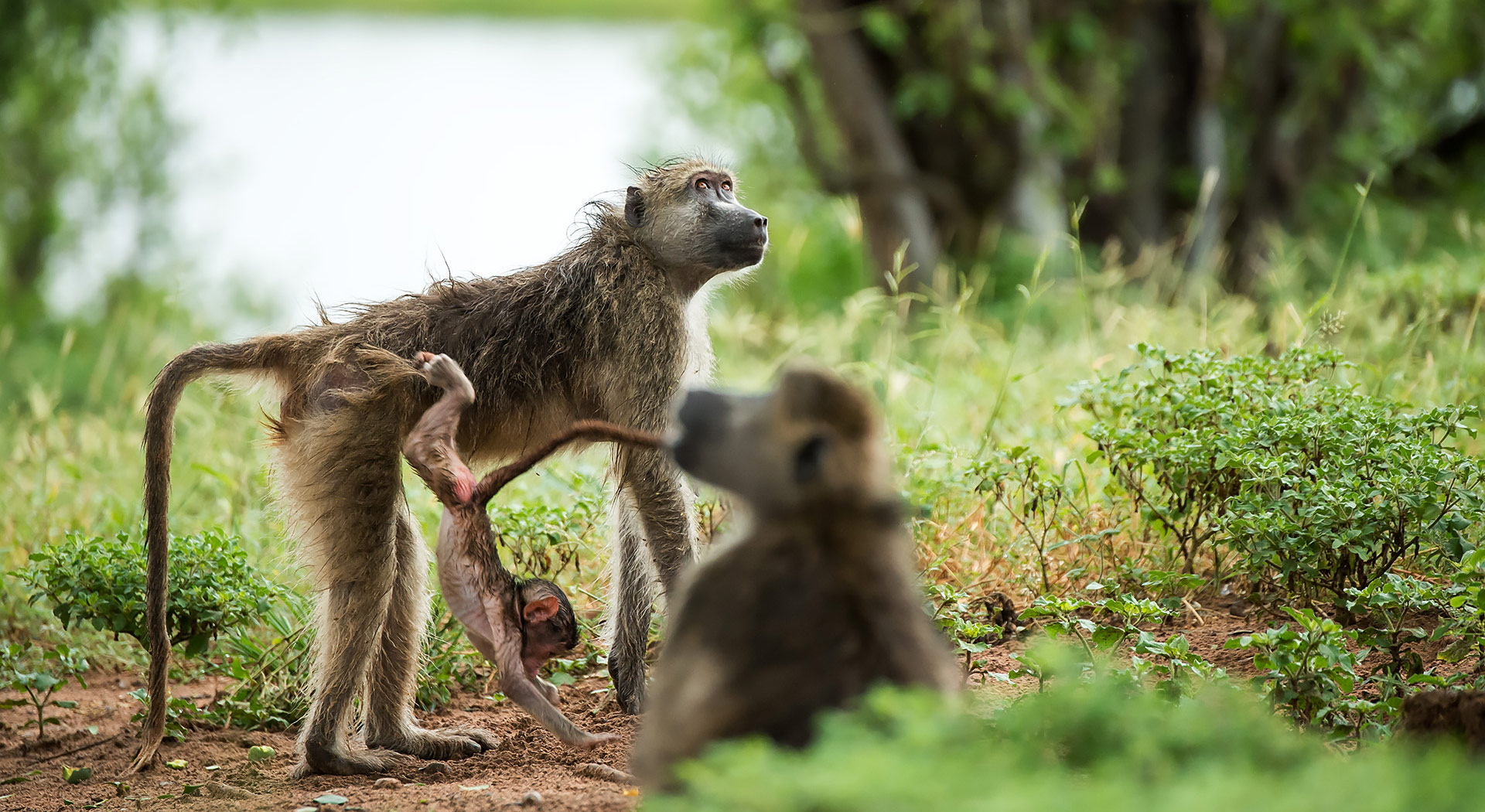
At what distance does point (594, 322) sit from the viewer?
13.3 feet

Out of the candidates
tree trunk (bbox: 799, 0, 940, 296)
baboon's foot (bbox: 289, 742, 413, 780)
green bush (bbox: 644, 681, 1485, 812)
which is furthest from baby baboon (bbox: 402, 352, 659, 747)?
tree trunk (bbox: 799, 0, 940, 296)

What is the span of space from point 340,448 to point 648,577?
108 cm

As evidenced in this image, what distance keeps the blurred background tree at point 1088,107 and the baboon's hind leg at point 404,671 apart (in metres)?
6.01

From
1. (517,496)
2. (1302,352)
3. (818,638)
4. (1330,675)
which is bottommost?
(818,638)

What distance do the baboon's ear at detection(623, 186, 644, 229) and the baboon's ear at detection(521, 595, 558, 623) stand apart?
4.63 ft

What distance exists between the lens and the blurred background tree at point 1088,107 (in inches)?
369

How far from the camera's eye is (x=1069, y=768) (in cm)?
202

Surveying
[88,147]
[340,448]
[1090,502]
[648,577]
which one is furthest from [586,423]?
[88,147]

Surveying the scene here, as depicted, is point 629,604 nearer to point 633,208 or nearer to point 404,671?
point 404,671

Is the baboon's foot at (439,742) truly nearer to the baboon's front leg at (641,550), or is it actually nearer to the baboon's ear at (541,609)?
the baboon's front leg at (641,550)

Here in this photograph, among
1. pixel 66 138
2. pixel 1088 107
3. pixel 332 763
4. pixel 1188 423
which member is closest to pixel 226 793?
pixel 332 763

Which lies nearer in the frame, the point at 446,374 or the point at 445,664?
the point at 446,374

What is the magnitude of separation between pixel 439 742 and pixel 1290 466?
8.28ft

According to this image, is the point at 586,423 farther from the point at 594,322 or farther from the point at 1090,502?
the point at 1090,502
